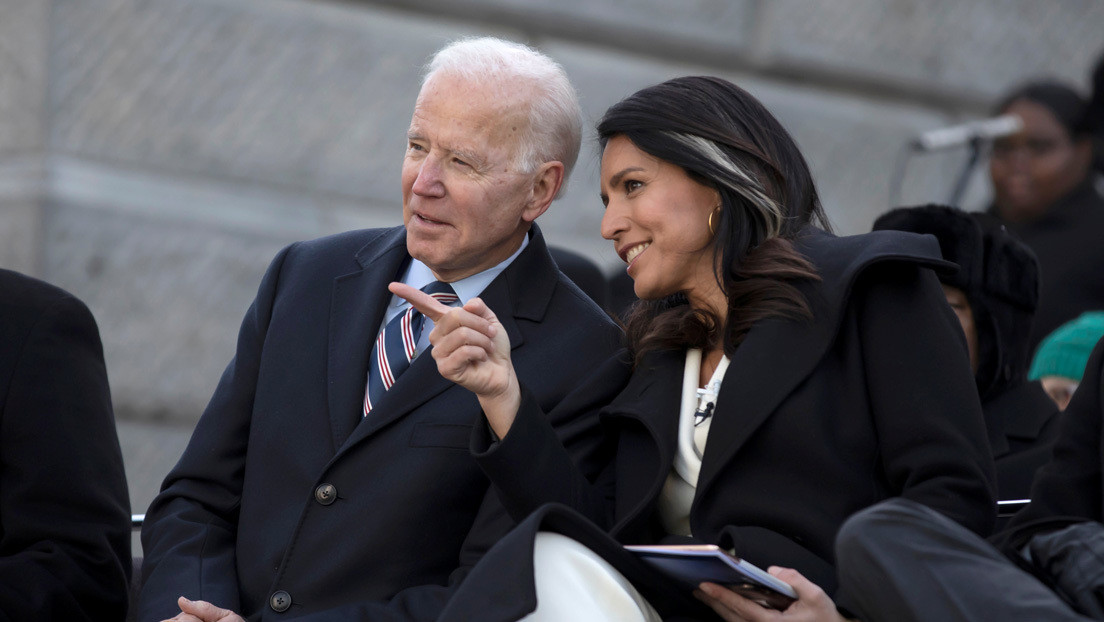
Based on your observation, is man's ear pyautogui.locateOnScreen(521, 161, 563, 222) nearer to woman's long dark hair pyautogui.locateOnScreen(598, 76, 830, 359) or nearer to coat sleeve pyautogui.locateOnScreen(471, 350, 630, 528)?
woman's long dark hair pyautogui.locateOnScreen(598, 76, 830, 359)

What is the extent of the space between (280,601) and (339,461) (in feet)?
0.97

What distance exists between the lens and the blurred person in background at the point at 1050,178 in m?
6.00

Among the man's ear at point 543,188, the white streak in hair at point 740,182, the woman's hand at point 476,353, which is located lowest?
the woman's hand at point 476,353

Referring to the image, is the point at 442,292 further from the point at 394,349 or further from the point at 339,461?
the point at 339,461

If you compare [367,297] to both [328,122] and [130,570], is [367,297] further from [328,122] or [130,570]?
[328,122]

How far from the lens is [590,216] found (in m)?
6.27

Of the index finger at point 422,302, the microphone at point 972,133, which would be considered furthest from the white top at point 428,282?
the microphone at point 972,133

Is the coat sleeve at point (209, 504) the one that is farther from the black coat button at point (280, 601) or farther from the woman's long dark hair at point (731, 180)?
the woman's long dark hair at point (731, 180)

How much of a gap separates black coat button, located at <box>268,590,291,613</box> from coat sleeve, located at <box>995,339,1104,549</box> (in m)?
1.36

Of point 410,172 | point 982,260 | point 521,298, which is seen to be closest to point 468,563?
point 521,298

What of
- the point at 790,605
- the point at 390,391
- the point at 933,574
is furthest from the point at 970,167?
the point at 933,574

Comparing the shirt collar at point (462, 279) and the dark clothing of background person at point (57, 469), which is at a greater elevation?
the shirt collar at point (462, 279)

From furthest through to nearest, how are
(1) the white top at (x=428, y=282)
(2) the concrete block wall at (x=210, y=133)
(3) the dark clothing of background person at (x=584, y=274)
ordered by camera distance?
(2) the concrete block wall at (x=210, y=133) → (3) the dark clothing of background person at (x=584, y=274) → (1) the white top at (x=428, y=282)

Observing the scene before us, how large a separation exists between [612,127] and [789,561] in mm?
976
